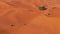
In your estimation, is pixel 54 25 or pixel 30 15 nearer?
pixel 54 25

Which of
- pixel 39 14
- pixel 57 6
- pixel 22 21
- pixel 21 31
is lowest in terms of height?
pixel 21 31

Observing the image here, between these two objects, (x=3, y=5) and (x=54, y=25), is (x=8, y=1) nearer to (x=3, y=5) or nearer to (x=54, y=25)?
(x=3, y=5)

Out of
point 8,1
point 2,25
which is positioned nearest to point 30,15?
point 2,25

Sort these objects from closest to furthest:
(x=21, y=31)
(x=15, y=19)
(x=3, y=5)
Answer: (x=21, y=31) → (x=15, y=19) → (x=3, y=5)

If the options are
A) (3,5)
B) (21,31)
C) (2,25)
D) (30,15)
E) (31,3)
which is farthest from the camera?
(31,3)

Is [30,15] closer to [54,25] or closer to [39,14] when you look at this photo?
[39,14]

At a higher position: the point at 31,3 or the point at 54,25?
the point at 31,3
